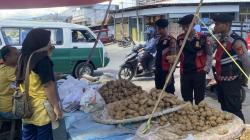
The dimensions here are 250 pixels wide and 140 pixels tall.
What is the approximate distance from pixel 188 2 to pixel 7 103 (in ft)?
80.9

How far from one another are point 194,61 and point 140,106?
4.34ft

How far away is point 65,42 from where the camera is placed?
1181 cm

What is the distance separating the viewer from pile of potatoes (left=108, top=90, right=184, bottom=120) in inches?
154

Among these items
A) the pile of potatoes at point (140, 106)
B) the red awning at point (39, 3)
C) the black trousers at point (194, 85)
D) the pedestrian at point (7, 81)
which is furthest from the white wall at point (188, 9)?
the pile of potatoes at point (140, 106)

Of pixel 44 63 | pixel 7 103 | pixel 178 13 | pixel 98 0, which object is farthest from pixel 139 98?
pixel 178 13

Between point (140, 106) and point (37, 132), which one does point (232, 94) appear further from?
point (37, 132)

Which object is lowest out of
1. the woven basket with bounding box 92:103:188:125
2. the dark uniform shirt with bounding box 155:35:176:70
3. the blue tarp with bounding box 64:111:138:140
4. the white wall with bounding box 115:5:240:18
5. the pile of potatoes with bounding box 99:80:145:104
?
the blue tarp with bounding box 64:111:138:140

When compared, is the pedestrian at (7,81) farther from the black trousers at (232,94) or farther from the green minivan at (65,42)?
the green minivan at (65,42)

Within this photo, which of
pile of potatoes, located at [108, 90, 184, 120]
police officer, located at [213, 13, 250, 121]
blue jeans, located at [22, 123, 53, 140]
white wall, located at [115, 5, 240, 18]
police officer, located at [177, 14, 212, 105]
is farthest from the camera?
white wall, located at [115, 5, 240, 18]

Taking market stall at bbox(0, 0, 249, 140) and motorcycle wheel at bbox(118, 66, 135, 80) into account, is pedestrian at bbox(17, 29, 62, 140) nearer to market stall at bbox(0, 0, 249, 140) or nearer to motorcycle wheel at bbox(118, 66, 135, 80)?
market stall at bbox(0, 0, 249, 140)

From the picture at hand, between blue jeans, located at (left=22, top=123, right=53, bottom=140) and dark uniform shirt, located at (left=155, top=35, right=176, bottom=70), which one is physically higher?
dark uniform shirt, located at (left=155, top=35, right=176, bottom=70)

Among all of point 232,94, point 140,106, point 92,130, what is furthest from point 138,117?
point 232,94

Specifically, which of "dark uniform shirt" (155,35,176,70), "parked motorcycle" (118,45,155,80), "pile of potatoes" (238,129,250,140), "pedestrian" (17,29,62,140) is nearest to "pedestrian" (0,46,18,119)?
"pedestrian" (17,29,62,140)

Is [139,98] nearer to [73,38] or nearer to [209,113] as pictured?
[209,113]
